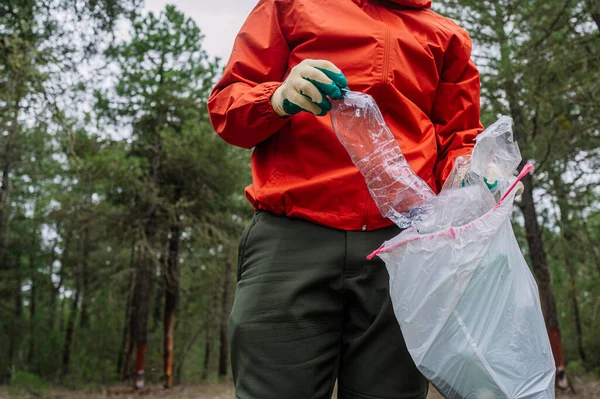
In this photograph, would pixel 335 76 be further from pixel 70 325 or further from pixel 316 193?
pixel 70 325

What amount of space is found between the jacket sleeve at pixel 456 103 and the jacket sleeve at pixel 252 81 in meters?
0.53

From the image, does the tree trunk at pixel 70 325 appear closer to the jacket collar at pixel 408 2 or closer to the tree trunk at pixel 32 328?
the tree trunk at pixel 32 328

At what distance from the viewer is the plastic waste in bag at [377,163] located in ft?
4.67

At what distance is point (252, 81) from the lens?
154 cm

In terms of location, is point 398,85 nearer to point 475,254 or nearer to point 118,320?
point 475,254

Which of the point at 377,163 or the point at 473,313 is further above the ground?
the point at 377,163

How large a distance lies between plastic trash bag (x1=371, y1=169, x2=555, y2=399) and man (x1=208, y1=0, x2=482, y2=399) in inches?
7.8

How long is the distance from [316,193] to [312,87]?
1.00ft

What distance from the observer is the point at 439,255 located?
124 centimetres

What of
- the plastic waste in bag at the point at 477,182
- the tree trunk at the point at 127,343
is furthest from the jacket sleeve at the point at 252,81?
the tree trunk at the point at 127,343

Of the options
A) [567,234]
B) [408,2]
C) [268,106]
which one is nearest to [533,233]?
[567,234]

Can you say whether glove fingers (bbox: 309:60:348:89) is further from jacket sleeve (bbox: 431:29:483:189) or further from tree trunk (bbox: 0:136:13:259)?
tree trunk (bbox: 0:136:13:259)

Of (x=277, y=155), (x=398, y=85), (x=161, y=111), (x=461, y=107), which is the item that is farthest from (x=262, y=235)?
(x=161, y=111)

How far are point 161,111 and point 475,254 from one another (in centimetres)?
1409
